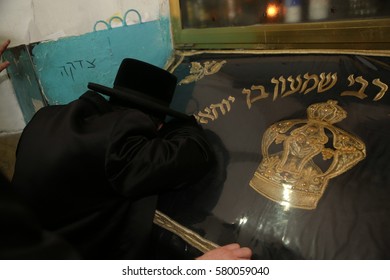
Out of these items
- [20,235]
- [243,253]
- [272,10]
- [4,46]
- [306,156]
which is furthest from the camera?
[4,46]

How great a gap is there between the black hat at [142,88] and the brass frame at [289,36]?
46cm

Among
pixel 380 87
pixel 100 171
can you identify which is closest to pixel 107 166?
pixel 100 171

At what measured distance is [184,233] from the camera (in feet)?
3.00

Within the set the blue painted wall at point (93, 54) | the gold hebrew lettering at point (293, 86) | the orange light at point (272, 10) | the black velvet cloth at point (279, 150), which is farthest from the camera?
the blue painted wall at point (93, 54)

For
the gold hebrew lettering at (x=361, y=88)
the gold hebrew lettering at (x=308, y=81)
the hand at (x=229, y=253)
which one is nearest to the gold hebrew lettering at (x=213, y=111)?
the gold hebrew lettering at (x=308, y=81)

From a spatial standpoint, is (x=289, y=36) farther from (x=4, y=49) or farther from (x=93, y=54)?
(x=4, y=49)

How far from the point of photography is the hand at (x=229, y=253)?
0.78 meters

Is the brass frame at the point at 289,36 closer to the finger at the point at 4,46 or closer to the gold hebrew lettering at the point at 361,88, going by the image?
the gold hebrew lettering at the point at 361,88

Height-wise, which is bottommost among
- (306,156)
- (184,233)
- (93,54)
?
(184,233)

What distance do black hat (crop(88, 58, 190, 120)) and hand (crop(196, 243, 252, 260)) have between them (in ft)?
1.44

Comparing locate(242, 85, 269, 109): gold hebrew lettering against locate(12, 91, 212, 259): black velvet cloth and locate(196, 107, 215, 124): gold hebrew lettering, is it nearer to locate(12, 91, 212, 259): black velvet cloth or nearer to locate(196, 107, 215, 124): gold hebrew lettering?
locate(196, 107, 215, 124): gold hebrew lettering

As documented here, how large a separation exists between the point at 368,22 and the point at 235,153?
658 mm

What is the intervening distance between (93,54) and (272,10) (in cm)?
94

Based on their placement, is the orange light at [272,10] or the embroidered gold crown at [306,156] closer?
the embroidered gold crown at [306,156]
